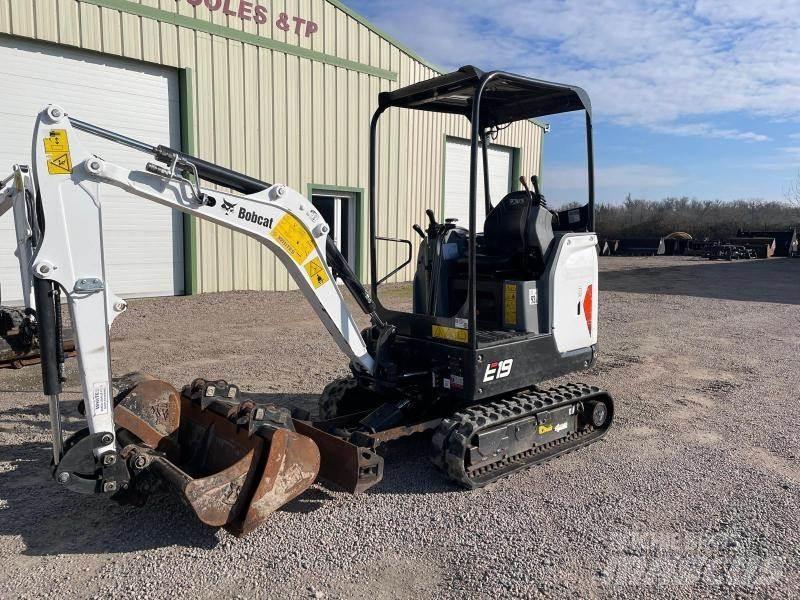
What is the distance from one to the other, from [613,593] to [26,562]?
10.4ft

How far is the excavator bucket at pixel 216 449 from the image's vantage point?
354 cm

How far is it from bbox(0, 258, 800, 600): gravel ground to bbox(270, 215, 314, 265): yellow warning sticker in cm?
166

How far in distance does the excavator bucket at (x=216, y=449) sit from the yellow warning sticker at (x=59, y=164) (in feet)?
5.14

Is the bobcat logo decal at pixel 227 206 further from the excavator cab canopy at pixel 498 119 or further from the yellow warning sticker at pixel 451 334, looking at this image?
the yellow warning sticker at pixel 451 334

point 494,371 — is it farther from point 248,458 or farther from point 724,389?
point 724,389

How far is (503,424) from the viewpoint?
4699mm

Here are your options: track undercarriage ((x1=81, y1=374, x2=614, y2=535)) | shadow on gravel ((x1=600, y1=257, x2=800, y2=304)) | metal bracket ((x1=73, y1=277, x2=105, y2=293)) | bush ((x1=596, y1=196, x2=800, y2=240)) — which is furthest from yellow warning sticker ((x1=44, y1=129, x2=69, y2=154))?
bush ((x1=596, y1=196, x2=800, y2=240))

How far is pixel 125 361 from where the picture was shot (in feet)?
26.9

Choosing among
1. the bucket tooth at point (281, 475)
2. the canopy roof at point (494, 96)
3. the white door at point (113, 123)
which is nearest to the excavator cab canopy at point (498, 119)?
the canopy roof at point (494, 96)

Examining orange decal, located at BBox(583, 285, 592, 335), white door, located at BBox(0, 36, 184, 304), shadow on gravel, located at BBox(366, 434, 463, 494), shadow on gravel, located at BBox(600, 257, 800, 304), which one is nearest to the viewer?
shadow on gravel, located at BBox(366, 434, 463, 494)

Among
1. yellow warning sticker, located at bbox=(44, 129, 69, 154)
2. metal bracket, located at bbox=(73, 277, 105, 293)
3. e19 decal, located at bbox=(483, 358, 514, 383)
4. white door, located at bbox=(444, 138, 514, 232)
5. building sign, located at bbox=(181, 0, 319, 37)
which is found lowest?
e19 decal, located at bbox=(483, 358, 514, 383)

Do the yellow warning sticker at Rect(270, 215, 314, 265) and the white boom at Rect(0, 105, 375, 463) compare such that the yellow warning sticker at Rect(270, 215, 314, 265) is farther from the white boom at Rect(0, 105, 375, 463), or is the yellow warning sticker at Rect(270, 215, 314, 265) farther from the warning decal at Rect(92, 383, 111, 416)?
the warning decal at Rect(92, 383, 111, 416)

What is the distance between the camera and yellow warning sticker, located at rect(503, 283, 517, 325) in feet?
16.5

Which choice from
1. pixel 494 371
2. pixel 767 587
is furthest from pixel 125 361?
pixel 767 587
